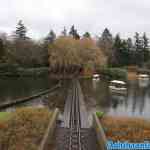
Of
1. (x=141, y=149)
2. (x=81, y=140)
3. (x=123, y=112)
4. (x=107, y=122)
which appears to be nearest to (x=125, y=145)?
(x=141, y=149)

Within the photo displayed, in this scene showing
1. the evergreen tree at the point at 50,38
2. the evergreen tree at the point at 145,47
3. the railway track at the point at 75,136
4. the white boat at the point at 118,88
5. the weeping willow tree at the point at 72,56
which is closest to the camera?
the railway track at the point at 75,136

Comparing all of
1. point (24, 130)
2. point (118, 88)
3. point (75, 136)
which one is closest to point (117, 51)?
point (118, 88)

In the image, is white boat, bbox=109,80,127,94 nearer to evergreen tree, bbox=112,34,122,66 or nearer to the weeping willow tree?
the weeping willow tree

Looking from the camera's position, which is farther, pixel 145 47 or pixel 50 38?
pixel 145 47

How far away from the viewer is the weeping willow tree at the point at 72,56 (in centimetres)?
7000

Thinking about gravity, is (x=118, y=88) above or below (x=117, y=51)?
below

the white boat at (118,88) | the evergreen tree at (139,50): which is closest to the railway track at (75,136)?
the white boat at (118,88)

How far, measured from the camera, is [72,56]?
6988 cm

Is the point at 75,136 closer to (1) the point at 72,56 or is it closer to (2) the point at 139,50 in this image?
(1) the point at 72,56

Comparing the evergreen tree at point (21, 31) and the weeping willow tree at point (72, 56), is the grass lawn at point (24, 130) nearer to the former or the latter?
the weeping willow tree at point (72, 56)

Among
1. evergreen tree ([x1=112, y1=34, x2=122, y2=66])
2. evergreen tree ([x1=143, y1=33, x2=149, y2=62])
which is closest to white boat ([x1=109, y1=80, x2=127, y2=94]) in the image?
evergreen tree ([x1=112, y1=34, x2=122, y2=66])

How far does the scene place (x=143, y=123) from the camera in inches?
688

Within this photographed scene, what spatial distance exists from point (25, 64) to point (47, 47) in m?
9.34

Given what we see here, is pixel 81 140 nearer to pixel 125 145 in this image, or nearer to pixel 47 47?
pixel 125 145
